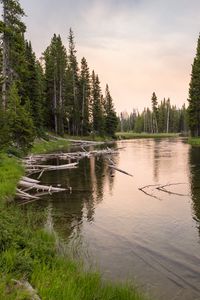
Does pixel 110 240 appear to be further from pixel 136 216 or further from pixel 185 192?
pixel 185 192

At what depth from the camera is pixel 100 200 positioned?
17594mm

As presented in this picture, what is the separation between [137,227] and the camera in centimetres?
1308

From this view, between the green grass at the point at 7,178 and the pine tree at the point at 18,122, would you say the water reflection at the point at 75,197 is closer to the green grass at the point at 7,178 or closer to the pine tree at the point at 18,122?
the green grass at the point at 7,178

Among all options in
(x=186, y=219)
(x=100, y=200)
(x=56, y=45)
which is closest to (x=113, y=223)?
(x=186, y=219)

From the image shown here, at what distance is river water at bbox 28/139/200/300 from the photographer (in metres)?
8.91

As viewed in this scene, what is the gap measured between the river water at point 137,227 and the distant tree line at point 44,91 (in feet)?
21.0

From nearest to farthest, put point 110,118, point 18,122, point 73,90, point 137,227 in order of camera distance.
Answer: point 137,227, point 18,122, point 73,90, point 110,118

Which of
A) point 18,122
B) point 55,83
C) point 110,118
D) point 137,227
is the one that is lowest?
point 137,227

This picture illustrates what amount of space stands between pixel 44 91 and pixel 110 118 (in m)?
25.2

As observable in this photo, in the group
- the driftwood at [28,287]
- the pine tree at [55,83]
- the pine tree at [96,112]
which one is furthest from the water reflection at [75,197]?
the pine tree at [96,112]

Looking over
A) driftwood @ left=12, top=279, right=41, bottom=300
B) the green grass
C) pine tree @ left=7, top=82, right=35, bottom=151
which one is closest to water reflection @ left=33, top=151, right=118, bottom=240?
the green grass

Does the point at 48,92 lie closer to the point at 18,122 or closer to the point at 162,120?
the point at 18,122

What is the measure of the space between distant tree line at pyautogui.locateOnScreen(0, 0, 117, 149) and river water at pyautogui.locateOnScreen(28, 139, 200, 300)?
6.39m

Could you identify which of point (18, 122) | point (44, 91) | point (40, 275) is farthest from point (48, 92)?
point (40, 275)
